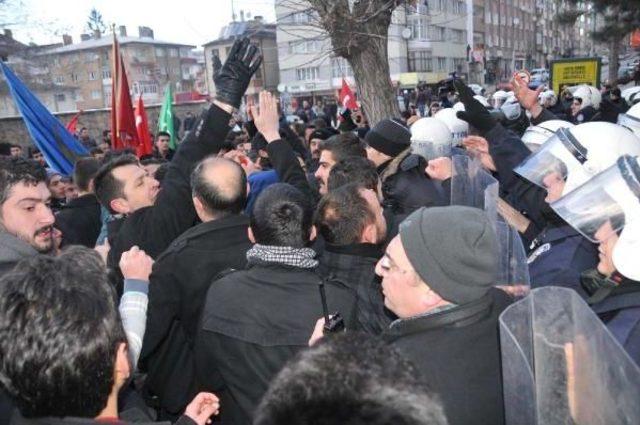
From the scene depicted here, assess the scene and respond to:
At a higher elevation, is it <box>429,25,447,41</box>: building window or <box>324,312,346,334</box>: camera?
<box>429,25,447,41</box>: building window

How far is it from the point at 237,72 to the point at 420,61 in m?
56.3

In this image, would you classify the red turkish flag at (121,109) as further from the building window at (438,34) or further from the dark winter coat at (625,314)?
the building window at (438,34)

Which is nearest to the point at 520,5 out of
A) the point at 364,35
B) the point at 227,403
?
the point at 364,35

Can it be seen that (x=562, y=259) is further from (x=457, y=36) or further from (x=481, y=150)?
(x=457, y=36)

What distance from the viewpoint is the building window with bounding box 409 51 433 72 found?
55188mm

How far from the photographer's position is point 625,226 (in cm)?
171

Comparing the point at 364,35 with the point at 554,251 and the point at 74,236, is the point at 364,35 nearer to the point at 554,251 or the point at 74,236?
the point at 74,236

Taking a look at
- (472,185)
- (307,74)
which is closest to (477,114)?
(472,185)

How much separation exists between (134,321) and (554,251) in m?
1.86

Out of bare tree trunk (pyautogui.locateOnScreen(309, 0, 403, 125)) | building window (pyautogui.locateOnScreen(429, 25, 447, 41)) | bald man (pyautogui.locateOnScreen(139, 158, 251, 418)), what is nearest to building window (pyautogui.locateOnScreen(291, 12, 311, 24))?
→ bare tree trunk (pyautogui.locateOnScreen(309, 0, 403, 125))

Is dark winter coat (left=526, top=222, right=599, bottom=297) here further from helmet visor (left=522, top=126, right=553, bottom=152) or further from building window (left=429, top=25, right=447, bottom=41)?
building window (left=429, top=25, right=447, bottom=41)

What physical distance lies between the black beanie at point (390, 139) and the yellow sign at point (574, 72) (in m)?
11.1

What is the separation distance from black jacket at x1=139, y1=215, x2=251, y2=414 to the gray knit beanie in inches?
48.6

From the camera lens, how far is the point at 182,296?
2602 millimetres
